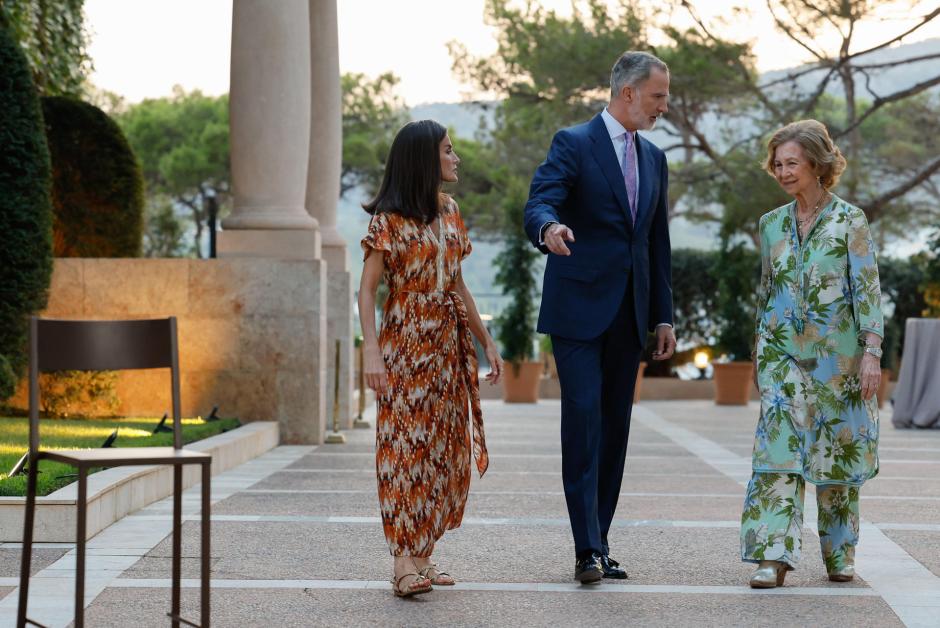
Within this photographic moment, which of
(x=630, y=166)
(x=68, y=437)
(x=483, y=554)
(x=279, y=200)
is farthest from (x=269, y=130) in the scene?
(x=630, y=166)

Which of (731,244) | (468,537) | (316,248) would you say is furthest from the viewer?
(731,244)

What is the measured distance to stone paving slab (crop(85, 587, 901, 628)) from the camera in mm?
4984

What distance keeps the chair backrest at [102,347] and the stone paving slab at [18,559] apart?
1.55 m

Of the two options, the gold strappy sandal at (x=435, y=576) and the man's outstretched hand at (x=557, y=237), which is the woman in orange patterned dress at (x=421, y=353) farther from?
the man's outstretched hand at (x=557, y=237)

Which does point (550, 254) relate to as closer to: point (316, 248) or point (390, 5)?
point (316, 248)

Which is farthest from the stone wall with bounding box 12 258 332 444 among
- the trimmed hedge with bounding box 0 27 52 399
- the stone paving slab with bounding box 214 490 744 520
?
the stone paving slab with bounding box 214 490 744 520

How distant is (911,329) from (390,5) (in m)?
39.8

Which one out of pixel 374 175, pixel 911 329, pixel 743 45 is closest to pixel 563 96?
pixel 743 45

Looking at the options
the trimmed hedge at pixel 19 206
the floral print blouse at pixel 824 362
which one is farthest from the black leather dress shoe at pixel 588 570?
the trimmed hedge at pixel 19 206

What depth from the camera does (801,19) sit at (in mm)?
22438

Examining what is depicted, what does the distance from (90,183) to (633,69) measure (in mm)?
9291

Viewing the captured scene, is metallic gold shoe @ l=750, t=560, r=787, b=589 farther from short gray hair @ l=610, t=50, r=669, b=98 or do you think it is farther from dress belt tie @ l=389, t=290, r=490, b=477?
short gray hair @ l=610, t=50, r=669, b=98

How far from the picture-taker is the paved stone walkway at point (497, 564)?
512 centimetres

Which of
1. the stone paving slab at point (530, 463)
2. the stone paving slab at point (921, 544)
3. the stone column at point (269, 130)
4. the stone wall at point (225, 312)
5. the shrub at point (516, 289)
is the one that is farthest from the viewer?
the shrub at point (516, 289)
